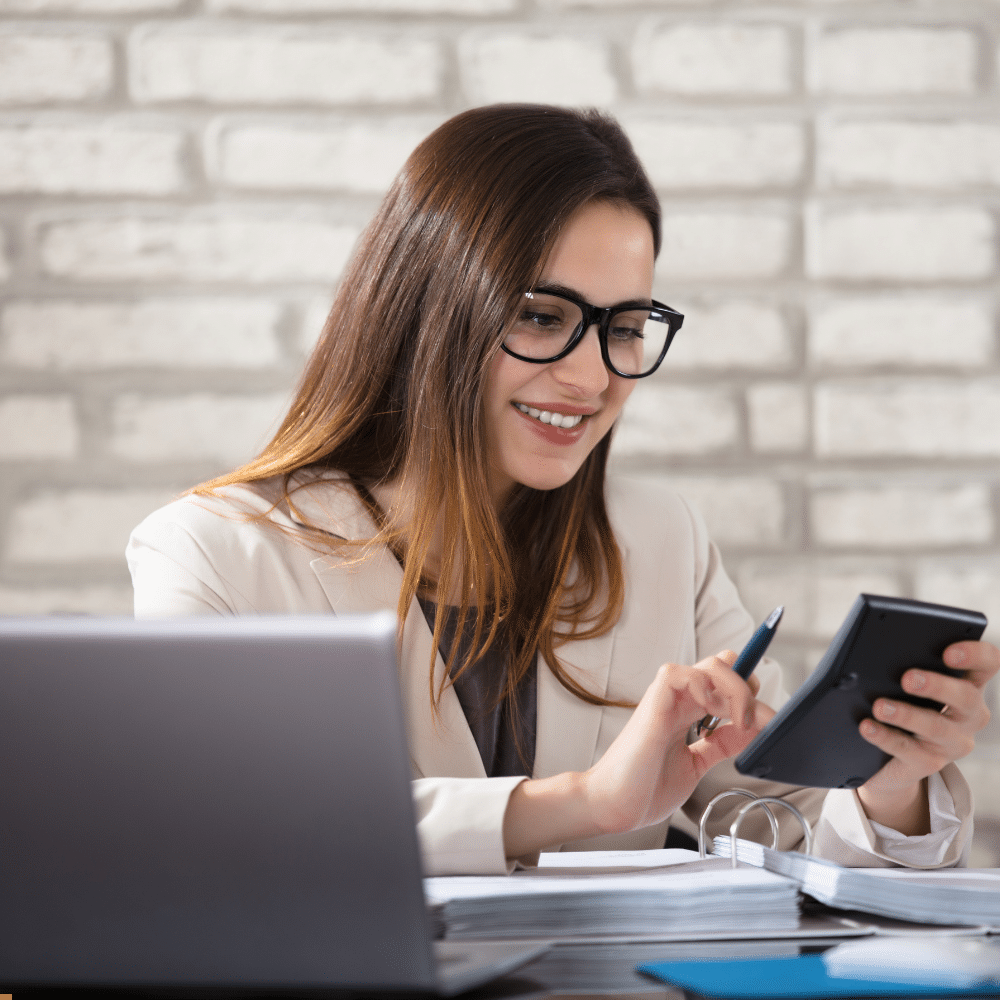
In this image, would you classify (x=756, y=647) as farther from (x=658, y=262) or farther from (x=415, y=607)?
(x=658, y=262)

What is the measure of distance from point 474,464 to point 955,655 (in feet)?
2.14

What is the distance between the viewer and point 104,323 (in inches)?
64.0

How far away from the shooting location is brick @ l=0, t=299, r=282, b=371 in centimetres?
162

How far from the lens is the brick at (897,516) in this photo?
1.64m

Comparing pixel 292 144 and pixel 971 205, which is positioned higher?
pixel 292 144

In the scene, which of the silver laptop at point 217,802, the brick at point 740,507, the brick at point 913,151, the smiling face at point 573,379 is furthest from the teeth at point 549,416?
the silver laptop at point 217,802

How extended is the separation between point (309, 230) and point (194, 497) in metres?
0.54

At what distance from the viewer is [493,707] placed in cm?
131

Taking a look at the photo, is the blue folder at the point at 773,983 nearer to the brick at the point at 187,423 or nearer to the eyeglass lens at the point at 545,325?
the eyeglass lens at the point at 545,325

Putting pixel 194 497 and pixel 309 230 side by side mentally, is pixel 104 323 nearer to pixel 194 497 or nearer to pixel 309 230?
pixel 309 230

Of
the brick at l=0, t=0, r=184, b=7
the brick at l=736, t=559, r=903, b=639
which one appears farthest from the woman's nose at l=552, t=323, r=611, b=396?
the brick at l=0, t=0, r=184, b=7

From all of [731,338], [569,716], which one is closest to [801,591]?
[731,338]

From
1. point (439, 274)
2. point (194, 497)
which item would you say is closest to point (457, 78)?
point (439, 274)

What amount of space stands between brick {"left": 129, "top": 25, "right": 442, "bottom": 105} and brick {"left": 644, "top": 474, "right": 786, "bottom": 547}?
30.5 inches
